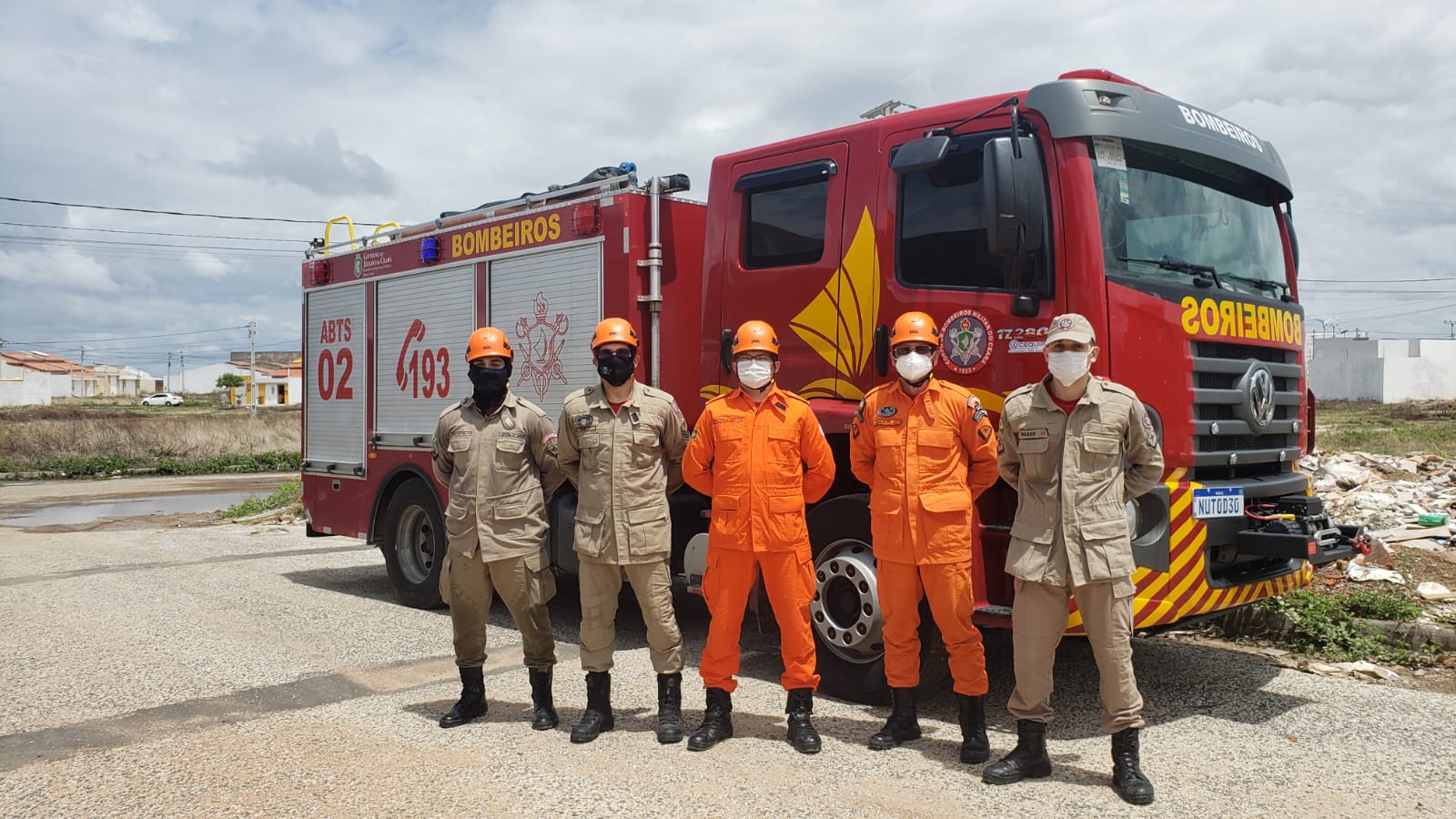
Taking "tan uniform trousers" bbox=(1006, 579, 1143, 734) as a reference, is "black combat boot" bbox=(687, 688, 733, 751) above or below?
below

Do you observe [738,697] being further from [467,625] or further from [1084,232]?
[1084,232]

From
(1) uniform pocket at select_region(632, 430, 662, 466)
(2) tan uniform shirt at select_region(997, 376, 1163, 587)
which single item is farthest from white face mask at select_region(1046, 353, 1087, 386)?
(1) uniform pocket at select_region(632, 430, 662, 466)

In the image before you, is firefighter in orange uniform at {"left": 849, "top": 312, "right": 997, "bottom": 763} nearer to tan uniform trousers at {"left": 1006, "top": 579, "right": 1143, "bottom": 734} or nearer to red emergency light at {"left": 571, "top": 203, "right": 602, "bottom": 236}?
tan uniform trousers at {"left": 1006, "top": 579, "right": 1143, "bottom": 734}

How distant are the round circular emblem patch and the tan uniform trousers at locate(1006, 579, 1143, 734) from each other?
3.79 ft

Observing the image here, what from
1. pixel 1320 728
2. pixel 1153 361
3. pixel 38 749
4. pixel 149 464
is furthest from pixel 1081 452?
pixel 149 464

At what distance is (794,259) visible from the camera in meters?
6.09

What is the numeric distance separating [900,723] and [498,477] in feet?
7.28

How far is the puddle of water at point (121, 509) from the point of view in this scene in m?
18.2

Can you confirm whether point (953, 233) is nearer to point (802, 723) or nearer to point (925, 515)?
point (925, 515)

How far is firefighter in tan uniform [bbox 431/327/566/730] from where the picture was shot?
17.5ft

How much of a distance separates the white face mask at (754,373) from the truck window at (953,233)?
971mm

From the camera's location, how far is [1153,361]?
16.3 ft

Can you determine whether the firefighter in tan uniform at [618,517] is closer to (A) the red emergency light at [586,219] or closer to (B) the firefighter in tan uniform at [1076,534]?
(B) the firefighter in tan uniform at [1076,534]

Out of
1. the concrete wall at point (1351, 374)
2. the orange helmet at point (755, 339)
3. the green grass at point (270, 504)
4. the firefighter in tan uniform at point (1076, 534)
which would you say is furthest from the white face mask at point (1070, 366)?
the concrete wall at point (1351, 374)
